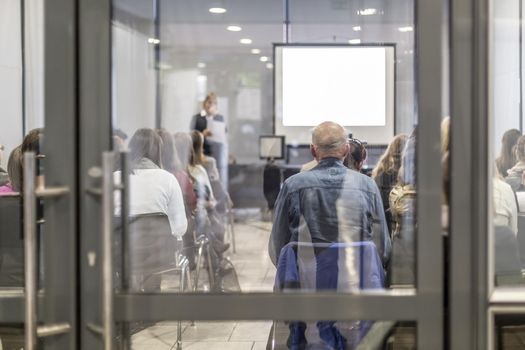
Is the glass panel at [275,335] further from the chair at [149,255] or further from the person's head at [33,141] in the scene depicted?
the person's head at [33,141]

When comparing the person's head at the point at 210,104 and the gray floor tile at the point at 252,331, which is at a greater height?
the person's head at the point at 210,104

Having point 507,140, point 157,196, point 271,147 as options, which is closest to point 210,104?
point 271,147

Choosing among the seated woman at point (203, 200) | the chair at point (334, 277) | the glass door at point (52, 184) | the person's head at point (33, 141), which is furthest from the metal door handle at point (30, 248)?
the seated woman at point (203, 200)

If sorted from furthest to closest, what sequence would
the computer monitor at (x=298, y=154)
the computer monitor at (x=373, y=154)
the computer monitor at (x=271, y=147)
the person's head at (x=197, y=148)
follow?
1. the computer monitor at (x=271, y=147)
2. the computer monitor at (x=298, y=154)
3. the person's head at (x=197, y=148)
4. the computer monitor at (x=373, y=154)

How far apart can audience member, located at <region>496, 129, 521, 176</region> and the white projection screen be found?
1.02 feet

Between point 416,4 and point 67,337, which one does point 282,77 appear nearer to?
point 416,4

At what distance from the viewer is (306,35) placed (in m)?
2.88

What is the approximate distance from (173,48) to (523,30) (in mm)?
1082

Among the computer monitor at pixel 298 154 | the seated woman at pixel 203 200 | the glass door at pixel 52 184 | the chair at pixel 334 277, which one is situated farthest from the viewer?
the computer monitor at pixel 298 154

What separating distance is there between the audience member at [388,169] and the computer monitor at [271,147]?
1.17 m

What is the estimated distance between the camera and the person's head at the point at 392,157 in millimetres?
1934

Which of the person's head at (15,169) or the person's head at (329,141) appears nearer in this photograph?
the person's head at (15,169)

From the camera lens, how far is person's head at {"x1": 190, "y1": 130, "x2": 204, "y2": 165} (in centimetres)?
274

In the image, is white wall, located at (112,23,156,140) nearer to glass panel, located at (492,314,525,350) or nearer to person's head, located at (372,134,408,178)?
person's head, located at (372,134,408,178)
